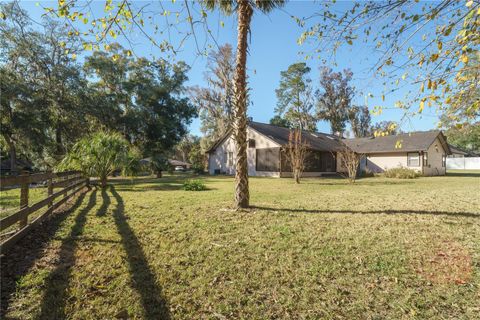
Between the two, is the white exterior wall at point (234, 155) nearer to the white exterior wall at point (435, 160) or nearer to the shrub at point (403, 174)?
the shrub at point (403, 174)

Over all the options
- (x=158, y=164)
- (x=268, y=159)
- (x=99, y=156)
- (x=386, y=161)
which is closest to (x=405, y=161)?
(x=386, y=161)

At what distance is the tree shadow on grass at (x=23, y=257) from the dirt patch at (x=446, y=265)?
15.2 ft

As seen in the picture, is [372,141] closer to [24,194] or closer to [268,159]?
[268,159]

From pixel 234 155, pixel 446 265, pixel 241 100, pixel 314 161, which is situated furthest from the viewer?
pixel 234 155

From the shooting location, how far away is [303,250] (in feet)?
12.8

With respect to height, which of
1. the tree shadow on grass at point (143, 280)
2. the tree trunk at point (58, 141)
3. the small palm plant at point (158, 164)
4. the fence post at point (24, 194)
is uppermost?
the tree trunk at point (58, 141)

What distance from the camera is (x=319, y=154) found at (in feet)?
77.8

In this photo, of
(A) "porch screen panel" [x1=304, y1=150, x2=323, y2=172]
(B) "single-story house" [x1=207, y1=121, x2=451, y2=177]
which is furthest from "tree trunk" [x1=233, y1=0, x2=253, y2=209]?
(A) "porch screen panel" [x1=304, y1=150, x2=323, y2=172]

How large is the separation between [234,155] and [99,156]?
14.8 m

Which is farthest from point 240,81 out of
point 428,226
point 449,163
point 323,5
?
point 449,163

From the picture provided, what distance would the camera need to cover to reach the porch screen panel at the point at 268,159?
20.7 m

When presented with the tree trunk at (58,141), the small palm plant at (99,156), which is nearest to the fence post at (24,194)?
the small palm plant at (99,156)

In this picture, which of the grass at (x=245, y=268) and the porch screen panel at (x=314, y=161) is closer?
the grass at (x=245, y=268)

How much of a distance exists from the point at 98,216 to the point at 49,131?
21.1m
